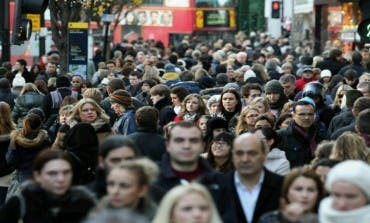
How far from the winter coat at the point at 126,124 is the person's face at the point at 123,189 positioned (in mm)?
8052

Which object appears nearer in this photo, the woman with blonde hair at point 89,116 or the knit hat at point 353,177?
the knit hat at point 353,177

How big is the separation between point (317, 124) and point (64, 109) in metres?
3.44

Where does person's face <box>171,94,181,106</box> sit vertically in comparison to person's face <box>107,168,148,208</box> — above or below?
above

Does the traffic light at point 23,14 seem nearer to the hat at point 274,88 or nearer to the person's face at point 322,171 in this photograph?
the hat at point 274,88

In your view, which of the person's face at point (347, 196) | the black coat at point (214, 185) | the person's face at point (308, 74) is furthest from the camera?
the person's face at point (308, 74)

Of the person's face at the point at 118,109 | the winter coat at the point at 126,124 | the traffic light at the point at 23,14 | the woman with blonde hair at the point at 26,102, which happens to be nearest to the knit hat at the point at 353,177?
the winter coat at the point at 126,124

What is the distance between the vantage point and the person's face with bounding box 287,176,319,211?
8710 mm

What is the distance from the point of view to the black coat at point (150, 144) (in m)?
12.3

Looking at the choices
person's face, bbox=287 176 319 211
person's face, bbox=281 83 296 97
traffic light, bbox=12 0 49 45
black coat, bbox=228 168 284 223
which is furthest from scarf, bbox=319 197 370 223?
person's face, bbox=281 83 296 97

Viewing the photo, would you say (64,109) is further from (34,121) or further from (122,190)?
(122,190)

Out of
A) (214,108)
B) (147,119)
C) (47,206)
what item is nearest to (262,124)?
(147,119)

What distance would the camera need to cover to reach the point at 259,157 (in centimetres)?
966

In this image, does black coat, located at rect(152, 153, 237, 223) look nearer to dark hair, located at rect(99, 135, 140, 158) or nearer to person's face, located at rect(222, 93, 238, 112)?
dark hair, located at rect(99, 135, 140, 158)

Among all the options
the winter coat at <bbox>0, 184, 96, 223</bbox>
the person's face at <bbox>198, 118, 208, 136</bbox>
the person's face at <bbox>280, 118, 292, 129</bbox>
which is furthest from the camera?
the person's face at <bbox>280, 118, 292, 129</bbox>
